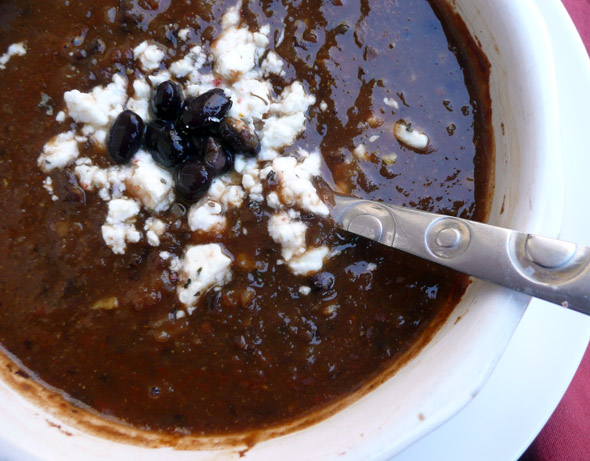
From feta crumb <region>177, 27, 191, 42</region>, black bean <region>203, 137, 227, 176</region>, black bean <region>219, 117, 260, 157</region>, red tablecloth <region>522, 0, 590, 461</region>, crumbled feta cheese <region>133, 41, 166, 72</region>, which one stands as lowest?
red tablecloth <region>522, 0, 590, 461</region>

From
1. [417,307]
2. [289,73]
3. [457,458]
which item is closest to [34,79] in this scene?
[289,73]

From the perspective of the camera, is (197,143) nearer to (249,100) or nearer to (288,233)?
(249,100)

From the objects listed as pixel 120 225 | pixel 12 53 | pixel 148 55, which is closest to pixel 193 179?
pixel 120 225

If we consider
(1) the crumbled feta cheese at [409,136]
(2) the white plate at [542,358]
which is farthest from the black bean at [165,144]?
(2) the white plate at [542,358]

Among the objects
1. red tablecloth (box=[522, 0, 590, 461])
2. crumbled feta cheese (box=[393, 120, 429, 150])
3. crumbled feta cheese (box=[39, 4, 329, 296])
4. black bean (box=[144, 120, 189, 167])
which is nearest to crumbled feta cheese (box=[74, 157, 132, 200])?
crumbled feta cheese (box=[39, 4, 329, 296])

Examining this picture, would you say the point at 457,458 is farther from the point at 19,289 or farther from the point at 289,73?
the point at 19,289

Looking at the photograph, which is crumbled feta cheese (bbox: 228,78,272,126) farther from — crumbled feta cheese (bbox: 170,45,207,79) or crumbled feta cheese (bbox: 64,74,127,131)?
crumbled feta cheese (bbox: 64,74,127,131)

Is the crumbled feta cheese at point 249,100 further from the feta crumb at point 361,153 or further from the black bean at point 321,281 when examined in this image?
the black bean at point 321,281
